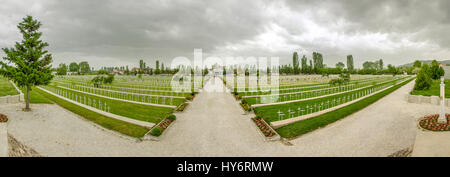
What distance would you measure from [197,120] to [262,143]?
7.27 m

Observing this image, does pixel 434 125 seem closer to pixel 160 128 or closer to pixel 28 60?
pixel 160 128

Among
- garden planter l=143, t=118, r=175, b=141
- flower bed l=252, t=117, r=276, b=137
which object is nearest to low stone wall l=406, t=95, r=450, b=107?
flower bed l=252, t=117, r=276, b=137

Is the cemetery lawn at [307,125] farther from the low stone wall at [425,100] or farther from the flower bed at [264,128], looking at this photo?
the low stone wall at [425,100]

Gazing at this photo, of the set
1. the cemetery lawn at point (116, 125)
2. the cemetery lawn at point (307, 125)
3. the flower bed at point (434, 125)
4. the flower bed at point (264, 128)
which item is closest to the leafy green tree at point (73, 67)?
the cemetery lawn at point (116, 125)

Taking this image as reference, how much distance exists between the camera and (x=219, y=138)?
1234cm

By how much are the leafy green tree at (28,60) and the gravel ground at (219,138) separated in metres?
3.99

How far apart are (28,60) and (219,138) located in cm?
2113

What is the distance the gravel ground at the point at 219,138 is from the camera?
33.4 feet

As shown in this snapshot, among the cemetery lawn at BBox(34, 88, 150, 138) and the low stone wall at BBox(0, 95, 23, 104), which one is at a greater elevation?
the low stone wall at BBox(0, 95, 23, 104)

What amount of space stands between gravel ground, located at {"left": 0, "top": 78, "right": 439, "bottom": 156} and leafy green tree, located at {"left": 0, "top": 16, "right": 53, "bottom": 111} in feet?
13.1

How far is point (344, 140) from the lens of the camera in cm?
1141

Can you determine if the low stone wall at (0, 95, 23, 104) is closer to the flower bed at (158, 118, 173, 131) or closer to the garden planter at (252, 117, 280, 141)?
the flower bed at (158, 118, 173, 131)

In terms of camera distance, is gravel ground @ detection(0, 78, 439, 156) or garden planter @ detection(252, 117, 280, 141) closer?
gravel ground @ detection(0, 78, 439, 156)

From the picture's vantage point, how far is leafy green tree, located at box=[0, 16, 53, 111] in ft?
59.1
